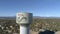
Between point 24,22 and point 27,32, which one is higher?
point 24,22

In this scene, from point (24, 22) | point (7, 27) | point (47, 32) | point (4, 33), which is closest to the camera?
point (24, 22)

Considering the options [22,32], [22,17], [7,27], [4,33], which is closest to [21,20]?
[22,17]

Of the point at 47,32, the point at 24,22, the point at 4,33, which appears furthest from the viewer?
the point at 4,33

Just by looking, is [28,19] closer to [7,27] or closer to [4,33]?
[4,33]

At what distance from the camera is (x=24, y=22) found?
611 inches

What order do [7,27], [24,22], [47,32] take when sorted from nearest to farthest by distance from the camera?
[24,22]
[47,32]
[7,27]

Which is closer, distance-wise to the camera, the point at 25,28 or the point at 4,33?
the point at 25,28

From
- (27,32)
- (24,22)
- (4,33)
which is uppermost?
(24,22)

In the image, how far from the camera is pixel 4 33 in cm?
2580

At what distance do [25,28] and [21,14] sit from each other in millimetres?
1391

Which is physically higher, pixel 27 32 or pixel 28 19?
pixel 28 19

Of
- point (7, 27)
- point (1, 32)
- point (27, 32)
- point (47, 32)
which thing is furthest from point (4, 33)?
point (27, 32)

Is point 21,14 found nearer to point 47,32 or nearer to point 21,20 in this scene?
point 21,20

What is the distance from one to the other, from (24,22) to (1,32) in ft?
37.4
